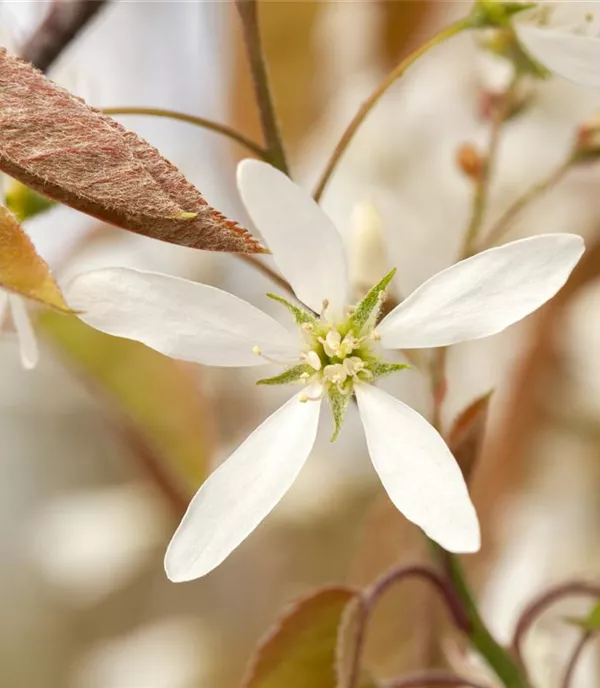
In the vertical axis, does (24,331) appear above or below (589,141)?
below

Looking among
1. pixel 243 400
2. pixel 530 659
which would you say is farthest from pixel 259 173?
pixel 243 400

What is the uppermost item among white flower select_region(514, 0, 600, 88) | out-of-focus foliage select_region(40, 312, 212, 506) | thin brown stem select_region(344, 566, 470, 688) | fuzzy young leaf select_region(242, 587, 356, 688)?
white flower select_region(514, 0, 600, 88)

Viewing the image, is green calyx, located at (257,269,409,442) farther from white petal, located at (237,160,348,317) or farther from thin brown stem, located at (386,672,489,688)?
thin brown stem, located at (386,672,489,688)

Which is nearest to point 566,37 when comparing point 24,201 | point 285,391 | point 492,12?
point 492,12

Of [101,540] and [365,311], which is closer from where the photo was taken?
[365,311]

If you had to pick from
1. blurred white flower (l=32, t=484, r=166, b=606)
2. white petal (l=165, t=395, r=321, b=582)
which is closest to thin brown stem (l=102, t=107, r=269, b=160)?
white petal (l=165, t=395, r=321, b=582)

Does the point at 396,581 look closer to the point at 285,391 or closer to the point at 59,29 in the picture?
the point at 59,29

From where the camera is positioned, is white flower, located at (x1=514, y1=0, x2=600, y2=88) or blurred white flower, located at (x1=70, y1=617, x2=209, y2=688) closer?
white flower, located at (x1=514, y1=0, x2=600, y2=88)
